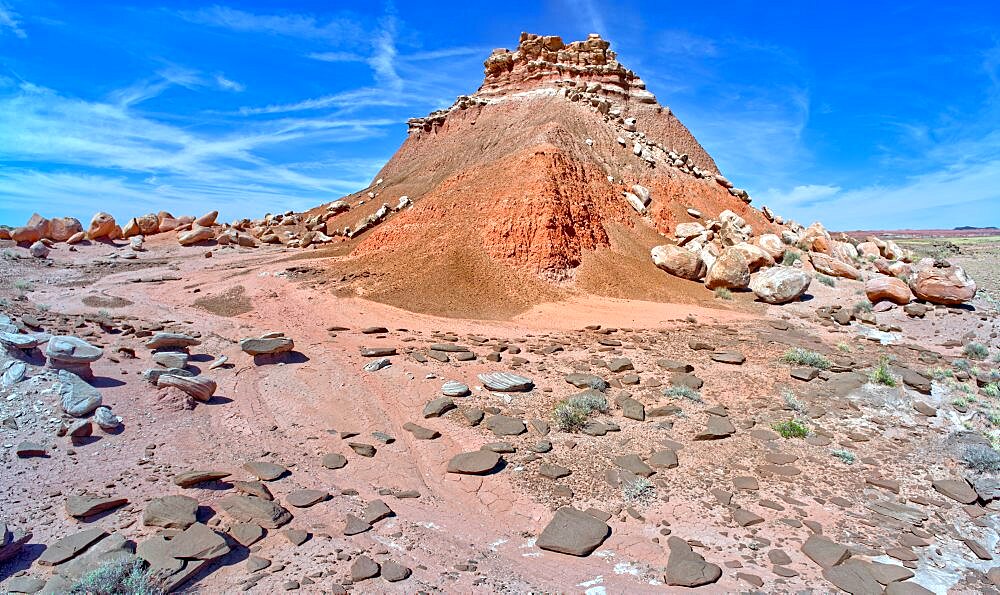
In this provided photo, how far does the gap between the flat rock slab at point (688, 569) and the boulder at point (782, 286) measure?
13.8m

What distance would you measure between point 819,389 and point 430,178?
68.3 feet

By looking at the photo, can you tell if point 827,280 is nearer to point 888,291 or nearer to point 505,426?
point 888,291

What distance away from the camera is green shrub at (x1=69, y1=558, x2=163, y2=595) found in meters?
3.50

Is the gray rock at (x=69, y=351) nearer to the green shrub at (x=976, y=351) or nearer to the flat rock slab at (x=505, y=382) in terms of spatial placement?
the flat rock slab at (x=505, y=382)

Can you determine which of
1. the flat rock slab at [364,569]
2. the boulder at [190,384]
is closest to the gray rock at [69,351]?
the boulder at [190,384]

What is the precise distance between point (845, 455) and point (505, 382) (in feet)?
14.8

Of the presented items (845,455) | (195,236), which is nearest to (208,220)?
(195,236)

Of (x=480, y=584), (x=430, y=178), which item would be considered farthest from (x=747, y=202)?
(x=480, y=584)

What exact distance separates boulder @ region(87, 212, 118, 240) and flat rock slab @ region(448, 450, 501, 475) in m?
31.4

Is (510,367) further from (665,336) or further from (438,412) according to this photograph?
(665,336)

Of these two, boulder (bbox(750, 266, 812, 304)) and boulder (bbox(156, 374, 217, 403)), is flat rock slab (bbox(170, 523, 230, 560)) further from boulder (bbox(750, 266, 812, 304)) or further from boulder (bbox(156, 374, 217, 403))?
boulder (bbox(750, 266, 812, 304))

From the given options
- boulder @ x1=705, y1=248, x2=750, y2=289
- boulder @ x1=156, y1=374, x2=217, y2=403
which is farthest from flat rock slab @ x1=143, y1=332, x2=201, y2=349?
boulder @ x1=705, y1=248, x2=750, y2=289

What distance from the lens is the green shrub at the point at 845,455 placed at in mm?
6133

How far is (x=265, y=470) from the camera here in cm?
551
